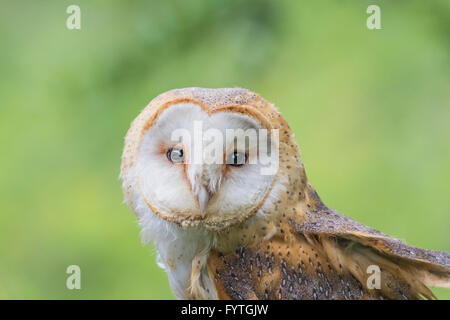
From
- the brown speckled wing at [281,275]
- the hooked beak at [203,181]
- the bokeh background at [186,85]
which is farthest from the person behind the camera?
the bokeh background at [186,85]

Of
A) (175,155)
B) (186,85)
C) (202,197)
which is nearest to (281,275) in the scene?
(202,197)

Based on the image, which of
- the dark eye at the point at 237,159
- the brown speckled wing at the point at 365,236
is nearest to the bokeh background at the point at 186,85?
the brown speckled wing at the point at 365,236

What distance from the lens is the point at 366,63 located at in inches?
129

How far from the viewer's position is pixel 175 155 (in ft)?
5.73

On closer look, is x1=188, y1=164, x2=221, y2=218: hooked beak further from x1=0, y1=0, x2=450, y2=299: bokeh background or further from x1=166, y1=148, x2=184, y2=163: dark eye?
x1=0, y1=0, x2=450, y2=299: bokeh background

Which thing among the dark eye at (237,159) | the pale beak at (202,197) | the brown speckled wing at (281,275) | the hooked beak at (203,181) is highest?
the dark eye at (237,159)

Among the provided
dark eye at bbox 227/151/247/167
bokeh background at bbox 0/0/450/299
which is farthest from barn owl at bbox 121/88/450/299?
bokeh background at bbox 0/0/450/299

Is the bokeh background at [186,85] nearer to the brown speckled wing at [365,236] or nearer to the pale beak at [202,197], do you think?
the brown speckled wing at [365,236]

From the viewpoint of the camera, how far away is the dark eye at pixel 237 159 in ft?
5.60

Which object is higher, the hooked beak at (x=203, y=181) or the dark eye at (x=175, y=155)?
the dark eye at (x=175, y=155)

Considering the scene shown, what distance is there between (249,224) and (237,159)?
227 millimetres

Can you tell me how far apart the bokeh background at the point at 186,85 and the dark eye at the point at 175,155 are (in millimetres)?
1415

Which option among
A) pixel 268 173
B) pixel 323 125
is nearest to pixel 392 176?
pixel 323 125

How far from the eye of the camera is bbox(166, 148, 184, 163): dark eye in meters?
1.73
